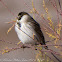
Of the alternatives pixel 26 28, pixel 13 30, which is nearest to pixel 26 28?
pixel 26 28

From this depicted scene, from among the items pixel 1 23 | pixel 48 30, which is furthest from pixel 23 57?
pixel 48 30

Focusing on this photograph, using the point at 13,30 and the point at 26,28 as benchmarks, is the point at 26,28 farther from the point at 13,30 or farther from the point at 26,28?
the point at 13,30

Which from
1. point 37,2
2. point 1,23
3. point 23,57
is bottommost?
point 23,57

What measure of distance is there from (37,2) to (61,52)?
2019 millimetres

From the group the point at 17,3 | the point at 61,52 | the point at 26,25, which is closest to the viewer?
the point at 61,52

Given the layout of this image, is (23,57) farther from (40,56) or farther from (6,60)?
(40,56)

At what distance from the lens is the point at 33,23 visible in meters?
1.46

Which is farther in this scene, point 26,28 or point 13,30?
point 13,30

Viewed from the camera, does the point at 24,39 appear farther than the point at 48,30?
Yes

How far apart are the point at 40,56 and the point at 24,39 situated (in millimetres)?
579

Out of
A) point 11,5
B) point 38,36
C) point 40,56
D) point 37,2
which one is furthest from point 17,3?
point 40,56

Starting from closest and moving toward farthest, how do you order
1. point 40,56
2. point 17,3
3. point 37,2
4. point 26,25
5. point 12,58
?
point 40,56 < point 26,25 < point 12,58 < point 37,2 < point 17,3

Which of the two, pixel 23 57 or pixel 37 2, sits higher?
pixel 37 2

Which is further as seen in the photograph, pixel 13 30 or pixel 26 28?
pixel 13 30
